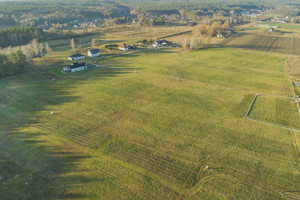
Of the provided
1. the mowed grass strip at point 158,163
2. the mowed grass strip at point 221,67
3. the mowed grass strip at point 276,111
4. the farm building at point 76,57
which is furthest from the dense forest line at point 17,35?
the mowed grass strip at point 276,111

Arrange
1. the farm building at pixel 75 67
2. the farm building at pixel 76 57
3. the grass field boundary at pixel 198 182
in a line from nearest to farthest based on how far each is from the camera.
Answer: the grass field boundary at pixel 198 182 < the farm building at pixel 75 67 < the farm building at pixel 76 57

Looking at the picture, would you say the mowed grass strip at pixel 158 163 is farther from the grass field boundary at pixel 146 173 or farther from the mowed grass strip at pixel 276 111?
the mowed grass strip at pixel 276 111

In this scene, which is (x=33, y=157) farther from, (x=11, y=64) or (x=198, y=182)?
(x=11, y=64)

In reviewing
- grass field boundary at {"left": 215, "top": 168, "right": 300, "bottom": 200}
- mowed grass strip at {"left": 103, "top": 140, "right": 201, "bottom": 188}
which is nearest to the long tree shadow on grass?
mowed grass strip at {"left": 103, "top": 140, "right": 201, "bottom": 188}

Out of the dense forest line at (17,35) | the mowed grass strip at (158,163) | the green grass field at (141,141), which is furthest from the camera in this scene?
the dense forest line at (17,35)

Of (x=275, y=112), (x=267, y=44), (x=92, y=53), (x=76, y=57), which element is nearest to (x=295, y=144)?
(x=275, y=112)

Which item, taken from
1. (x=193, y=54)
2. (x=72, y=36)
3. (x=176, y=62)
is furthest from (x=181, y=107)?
(x=72, y=36)
